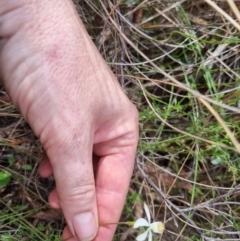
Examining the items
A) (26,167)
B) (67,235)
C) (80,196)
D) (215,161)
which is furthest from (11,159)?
(215,161)

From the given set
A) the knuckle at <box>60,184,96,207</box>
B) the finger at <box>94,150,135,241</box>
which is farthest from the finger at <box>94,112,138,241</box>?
the knuckle at <box>60,184,96,207</box>

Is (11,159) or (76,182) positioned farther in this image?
(11,159)

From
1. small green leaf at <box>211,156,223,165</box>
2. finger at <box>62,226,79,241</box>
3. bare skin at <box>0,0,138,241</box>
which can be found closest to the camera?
bare skin at <box>0,0,138,241</box>

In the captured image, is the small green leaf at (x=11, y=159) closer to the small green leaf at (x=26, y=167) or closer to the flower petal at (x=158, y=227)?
the small green leaf at (x=26, y=167)

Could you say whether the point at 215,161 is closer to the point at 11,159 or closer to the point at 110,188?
the point at 110,188

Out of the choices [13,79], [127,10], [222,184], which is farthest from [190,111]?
[13,79]

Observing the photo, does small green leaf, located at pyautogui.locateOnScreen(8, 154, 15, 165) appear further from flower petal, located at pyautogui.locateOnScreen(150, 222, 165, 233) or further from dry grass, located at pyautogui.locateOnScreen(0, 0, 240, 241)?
flower petal, located at pyautogui.locateOnScreen(150, 222, 165, 233)
